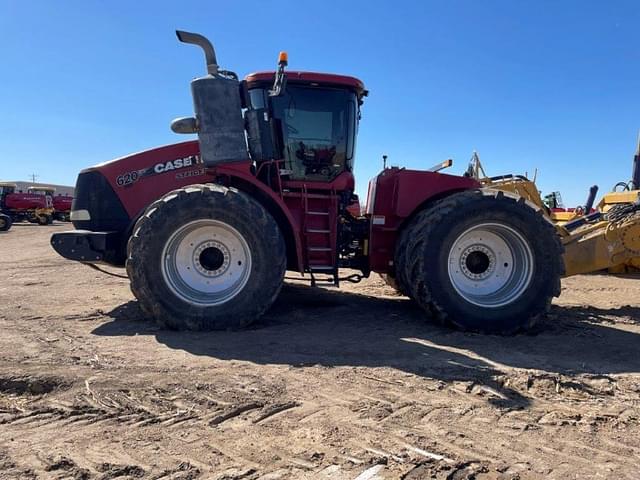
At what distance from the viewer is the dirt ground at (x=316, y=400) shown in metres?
2.48

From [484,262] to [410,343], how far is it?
1471mm

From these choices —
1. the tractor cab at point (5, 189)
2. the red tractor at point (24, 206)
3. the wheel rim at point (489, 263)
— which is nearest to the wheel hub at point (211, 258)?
the wheel rim at point (489, 263)

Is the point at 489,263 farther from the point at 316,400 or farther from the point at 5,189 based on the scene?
the point at 5,189

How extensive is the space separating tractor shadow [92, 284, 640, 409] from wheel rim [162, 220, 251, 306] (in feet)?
1.70

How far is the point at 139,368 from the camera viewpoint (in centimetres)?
374

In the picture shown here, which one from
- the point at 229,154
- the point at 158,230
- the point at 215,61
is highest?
the point at 215,61

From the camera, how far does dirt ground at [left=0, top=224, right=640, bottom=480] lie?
248 cm

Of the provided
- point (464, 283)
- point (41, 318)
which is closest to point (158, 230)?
point (41, 318)

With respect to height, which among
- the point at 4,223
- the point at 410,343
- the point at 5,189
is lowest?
the point at 410,343

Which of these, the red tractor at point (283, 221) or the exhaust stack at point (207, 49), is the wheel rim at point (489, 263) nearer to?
the red tractor at point (283, 221)

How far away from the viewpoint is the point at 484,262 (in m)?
5.43

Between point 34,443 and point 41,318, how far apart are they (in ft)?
10.8

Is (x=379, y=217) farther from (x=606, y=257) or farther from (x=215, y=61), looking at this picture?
(x=606, y=257)

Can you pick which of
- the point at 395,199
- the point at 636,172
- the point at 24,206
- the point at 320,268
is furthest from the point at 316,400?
the point at 24,206
